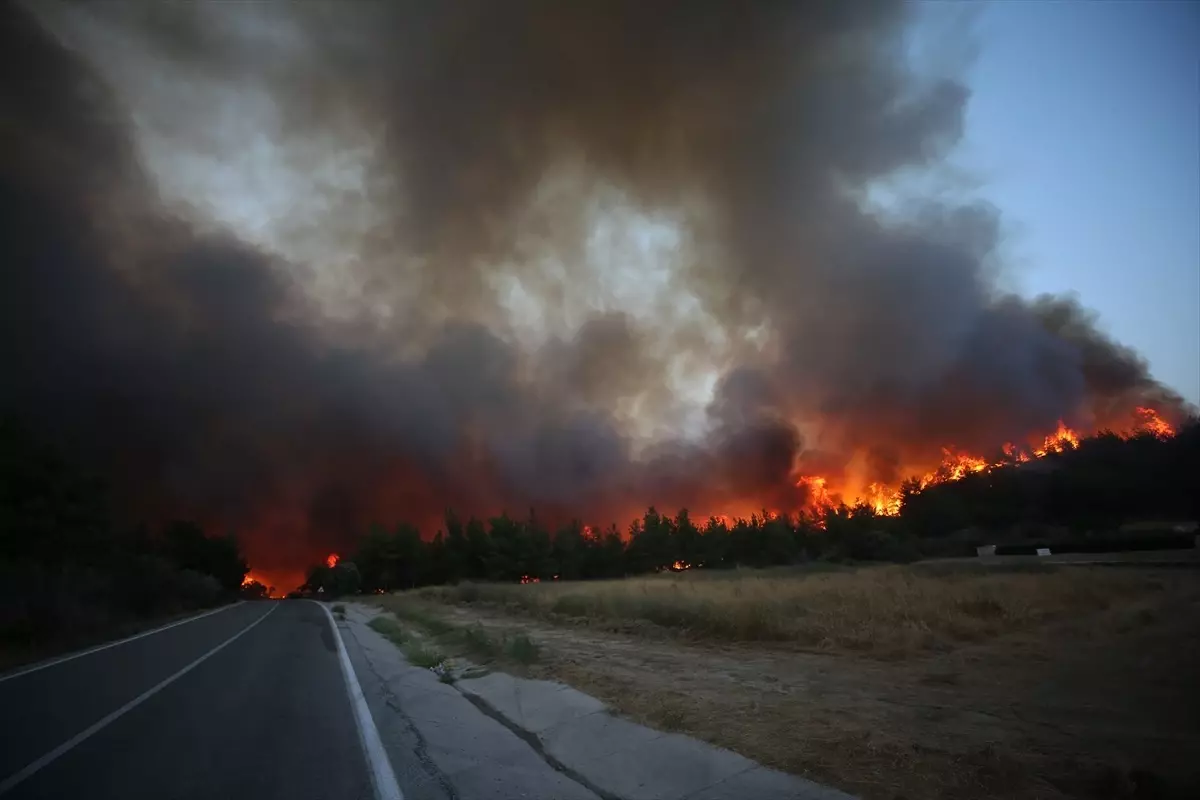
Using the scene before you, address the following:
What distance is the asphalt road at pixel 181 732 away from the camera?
6.50 m

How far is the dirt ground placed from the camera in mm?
6633

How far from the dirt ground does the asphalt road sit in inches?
172

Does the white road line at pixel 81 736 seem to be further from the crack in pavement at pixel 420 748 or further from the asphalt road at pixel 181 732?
the crack in pavement at pixel 420 748

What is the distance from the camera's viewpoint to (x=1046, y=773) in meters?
6.80

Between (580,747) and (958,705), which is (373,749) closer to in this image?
(580,747)

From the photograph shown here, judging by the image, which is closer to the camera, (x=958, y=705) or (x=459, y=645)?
(x=958, y=705)

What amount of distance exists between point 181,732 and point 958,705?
38.7ft

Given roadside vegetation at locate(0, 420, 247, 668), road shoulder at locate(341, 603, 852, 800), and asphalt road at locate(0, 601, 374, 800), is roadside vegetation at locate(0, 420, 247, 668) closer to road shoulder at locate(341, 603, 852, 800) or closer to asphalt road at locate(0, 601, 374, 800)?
asphalt road at locate(0, 601, 374, 800)

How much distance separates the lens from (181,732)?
8.80 metres

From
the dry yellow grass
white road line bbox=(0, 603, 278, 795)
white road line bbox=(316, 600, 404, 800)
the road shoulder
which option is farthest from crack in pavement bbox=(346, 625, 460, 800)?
the dry yellow grass

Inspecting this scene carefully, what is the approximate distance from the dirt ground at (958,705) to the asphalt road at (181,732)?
4.36 metres

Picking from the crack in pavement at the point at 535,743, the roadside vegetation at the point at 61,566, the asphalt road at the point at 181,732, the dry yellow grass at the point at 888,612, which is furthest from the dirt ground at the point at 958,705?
the roadside vegetation at the point at 61,566

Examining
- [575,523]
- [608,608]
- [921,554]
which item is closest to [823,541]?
[921,554]

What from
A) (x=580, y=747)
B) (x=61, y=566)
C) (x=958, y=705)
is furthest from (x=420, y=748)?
(x=61, y=566)
